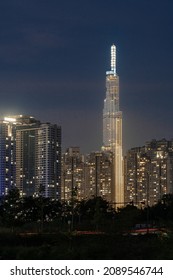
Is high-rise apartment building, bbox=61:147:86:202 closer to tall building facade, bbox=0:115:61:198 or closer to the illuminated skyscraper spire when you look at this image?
tall building facade, bbox=0:115:61:198

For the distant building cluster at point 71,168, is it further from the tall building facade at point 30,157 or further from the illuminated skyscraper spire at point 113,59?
the illuminated skyscraper spire at point 113,59

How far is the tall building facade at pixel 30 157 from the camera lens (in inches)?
1357

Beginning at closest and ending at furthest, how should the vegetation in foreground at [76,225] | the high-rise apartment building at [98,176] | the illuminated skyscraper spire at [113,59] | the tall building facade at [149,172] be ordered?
the vegetation in foreground at [76,225], the tall building facade at [149,172], the high-rise apartment building at [98,176], the illuminated skyscraper spire at [113,59]

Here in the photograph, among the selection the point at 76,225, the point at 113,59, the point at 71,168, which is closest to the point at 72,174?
the point at 71,168

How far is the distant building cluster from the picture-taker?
34.7 metres

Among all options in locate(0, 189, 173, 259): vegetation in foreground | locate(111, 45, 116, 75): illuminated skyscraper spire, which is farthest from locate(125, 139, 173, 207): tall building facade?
locate(0, 189, 173, 259): vegetation in foreground

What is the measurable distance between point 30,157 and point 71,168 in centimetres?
319

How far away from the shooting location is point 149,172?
35.8 metres

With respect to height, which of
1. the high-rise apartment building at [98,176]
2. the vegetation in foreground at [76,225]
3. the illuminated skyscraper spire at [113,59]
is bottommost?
the vegetation in foreground at [76,225]

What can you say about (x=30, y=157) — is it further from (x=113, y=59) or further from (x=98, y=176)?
(x=113, y=59)

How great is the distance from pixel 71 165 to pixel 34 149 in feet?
10.5

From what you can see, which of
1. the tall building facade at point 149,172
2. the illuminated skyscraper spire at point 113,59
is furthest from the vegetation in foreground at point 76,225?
the illuminated skyscraper spire at point 113,59

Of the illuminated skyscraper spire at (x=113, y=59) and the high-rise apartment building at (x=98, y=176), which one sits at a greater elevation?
the illuminated skyscraper spire at (x=113, y=59)

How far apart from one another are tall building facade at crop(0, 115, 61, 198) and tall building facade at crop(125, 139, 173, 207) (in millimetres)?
4919
